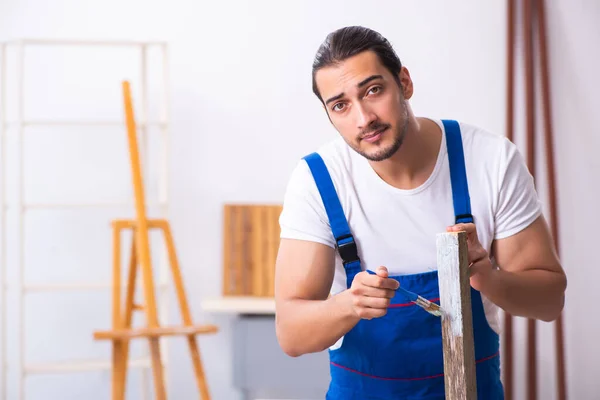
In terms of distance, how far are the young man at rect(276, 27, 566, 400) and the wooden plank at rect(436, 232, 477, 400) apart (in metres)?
0.35

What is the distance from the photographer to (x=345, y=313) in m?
1.53

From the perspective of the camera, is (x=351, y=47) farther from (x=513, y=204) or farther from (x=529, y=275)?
(x=529, y=275)

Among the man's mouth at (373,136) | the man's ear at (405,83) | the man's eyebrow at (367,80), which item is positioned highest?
the man's ear at (405,83)

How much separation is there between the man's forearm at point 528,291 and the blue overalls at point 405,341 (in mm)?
133

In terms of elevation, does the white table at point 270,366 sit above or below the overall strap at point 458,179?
below

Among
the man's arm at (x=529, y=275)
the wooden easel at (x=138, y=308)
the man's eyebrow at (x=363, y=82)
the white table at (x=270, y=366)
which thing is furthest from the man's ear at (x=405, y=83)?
the white table at (x=270, y=366)

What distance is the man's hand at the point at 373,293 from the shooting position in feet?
4.46

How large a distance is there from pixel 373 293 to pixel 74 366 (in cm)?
234

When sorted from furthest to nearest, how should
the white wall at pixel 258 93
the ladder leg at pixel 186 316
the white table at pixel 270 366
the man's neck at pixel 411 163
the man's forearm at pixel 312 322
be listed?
the white wall at pixel 258 93 → the white table at pixel 270 366 → the ladder leg at pixel 186 316 → the man's neck at pixel 411 163 → the man's forearm at pixel 312 322

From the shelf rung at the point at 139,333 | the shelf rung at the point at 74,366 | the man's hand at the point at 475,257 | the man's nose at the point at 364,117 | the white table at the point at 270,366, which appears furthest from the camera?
the shelf rung at the point at 74,366

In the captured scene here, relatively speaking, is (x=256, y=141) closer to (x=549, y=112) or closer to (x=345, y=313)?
(x=549, y=112)

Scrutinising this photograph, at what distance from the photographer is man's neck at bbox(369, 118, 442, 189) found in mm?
1785

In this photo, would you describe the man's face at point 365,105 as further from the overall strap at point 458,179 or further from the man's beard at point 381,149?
the overall strap at point 458,179

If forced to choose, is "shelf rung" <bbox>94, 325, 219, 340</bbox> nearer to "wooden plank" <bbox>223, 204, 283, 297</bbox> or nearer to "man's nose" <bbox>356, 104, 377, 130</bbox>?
"wooden plank" <bbox>223, 204, 283, 297</bbox>
